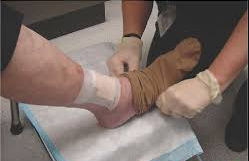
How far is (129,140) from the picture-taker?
798 mm

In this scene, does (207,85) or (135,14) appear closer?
(207,85)

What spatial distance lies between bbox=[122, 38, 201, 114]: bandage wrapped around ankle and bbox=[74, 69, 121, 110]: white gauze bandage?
0.05 metres

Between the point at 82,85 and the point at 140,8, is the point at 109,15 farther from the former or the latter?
the point at 82,85

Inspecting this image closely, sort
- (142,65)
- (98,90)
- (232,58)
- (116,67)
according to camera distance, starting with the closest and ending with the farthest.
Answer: (232,58), (98,90), (116,67), (142,65)

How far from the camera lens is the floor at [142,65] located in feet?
2.97

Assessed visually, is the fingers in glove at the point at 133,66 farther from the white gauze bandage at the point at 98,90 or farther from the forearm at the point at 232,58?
the forearm at the point at 232,58

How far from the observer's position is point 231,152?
34.0 inches

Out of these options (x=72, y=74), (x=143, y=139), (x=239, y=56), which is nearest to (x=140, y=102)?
(x=143, y=139)

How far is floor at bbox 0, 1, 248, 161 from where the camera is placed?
0.90 meters

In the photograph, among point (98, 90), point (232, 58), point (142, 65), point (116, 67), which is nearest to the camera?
point (232, 58)

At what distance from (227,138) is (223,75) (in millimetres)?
292

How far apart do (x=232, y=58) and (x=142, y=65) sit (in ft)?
1.33

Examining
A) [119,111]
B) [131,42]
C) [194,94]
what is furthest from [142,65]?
[194,94]

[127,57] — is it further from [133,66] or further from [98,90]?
[98,90]
